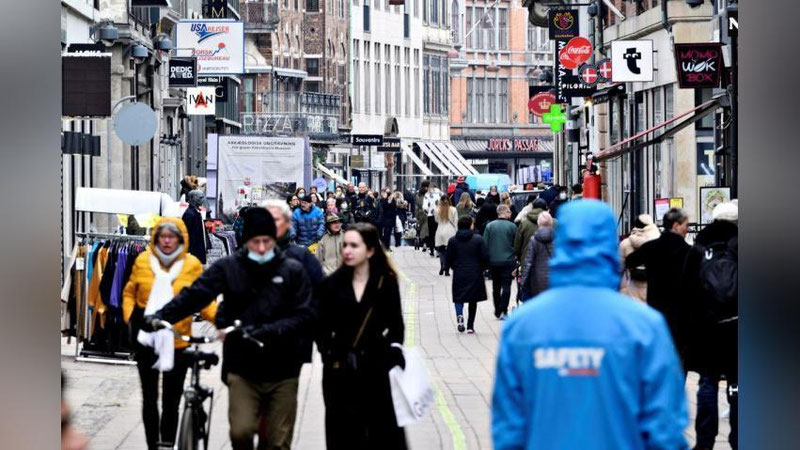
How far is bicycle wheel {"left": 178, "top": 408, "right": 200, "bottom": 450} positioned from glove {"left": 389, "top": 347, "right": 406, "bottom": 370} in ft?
4.05

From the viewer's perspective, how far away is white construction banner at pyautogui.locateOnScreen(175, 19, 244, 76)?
45375 millimetres

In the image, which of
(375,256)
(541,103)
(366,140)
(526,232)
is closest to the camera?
(375,256)

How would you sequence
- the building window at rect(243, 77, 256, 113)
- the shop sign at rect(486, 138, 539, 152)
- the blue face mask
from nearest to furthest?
1. the blue face mask
2. the building window at rect(243, 77, 256, 113)
3. the shop sign at rect(486, 138, 539, 152)

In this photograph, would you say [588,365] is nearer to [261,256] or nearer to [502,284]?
[261,256]

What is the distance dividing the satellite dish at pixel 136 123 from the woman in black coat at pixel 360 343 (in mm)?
15726

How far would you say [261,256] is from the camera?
35.3ft

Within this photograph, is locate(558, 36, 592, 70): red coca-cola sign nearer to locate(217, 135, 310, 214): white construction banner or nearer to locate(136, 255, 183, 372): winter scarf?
locate(217, 135, 310, 214): white construction banner

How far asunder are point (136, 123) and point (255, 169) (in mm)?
15166

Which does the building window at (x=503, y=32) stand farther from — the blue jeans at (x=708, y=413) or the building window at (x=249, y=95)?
the blue jeans at (x=708, y=413)

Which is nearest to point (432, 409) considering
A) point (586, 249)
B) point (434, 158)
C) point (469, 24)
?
point (586, 249)

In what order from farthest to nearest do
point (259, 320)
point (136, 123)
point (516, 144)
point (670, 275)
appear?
1. point (516, 144)
2. point (136, 123)
3. point (670, 275)
4. point (259, 320)

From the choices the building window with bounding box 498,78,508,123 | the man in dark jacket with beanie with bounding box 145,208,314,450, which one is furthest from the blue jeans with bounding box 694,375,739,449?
the building window with bounding box 498,78,508,123
